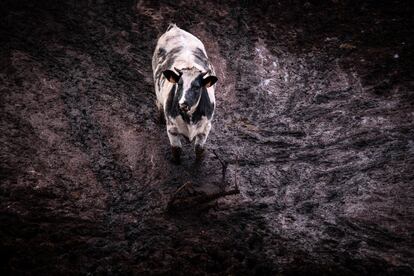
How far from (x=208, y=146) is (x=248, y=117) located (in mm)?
1369

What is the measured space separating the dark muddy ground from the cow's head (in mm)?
1291

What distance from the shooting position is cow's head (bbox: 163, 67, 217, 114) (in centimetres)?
520

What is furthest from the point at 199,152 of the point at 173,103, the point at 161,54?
the point at 161,54

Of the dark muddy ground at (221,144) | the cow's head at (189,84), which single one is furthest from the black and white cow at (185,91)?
the dark muddy ground at (221,144)

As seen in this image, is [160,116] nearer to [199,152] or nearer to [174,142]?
[174,142]

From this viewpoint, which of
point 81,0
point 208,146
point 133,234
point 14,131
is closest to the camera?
point 133,234

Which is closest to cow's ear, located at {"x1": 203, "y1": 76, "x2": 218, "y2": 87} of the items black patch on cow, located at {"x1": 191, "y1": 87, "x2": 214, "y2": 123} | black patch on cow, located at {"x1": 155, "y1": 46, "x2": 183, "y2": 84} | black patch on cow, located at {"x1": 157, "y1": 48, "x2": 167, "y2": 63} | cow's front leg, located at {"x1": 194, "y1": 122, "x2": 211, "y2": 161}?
black patch on cow, located at {"x1": 191, "y1": 87, "x2": 214, "y2": 123}

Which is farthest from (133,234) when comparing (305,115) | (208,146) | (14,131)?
(305,115)

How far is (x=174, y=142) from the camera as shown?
5.96m

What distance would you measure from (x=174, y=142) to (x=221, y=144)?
1.15 meters

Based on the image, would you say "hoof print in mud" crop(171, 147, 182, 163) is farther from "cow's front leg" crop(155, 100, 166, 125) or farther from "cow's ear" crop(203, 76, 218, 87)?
"cow's ear" crop(203, 76, 218, 87)

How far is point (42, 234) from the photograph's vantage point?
15.6 feet

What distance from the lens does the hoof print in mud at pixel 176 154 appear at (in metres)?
6.05

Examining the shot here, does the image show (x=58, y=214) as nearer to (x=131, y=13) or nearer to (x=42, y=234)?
(x=42, y=234)
